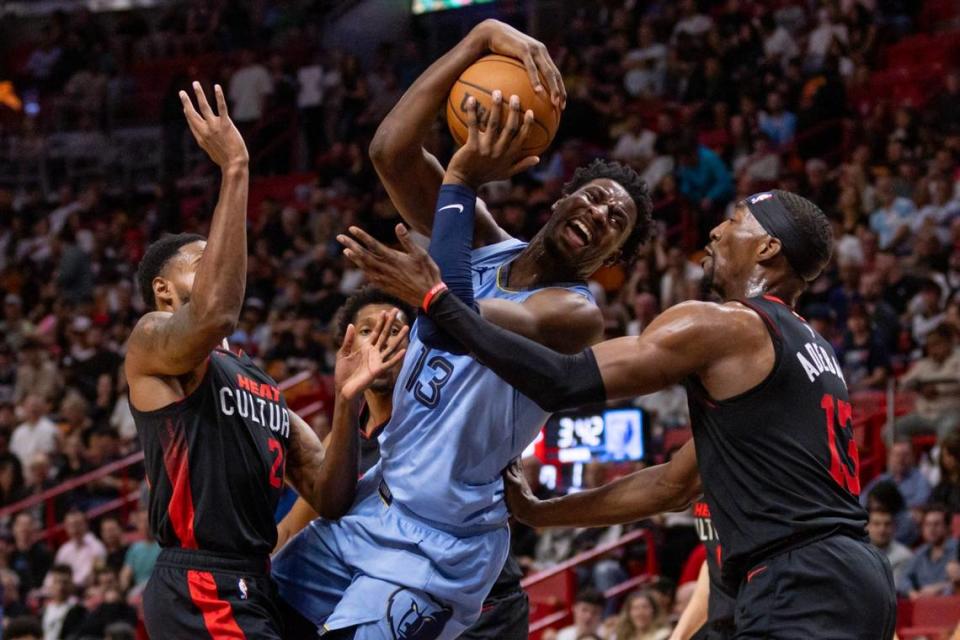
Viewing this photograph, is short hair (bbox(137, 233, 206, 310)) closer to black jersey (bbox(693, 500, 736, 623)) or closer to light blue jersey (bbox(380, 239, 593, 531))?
light blue jersey (bbox(380, 239, 593, 531))

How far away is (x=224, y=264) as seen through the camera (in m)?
4.54

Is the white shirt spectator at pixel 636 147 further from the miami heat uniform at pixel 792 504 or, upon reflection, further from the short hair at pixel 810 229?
the miami heat uniform at pixel 792 504

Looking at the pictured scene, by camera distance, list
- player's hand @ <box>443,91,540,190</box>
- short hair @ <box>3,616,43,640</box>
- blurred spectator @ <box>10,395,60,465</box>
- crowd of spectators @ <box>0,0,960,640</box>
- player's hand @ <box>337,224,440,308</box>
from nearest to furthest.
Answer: player's hand @ <box>337,224,440,308</box> < player's hand @ <box>443,91,540,190</box> < short hair @ <box>3,616,43,640</box> < crowd of spectators @ <box>0,0,960,640</box> < blurred spectator @ <box>10,395,60,465</box>

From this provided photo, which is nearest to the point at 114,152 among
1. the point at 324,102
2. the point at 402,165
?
the point at 324,102

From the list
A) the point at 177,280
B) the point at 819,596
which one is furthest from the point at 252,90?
the point at 819,596

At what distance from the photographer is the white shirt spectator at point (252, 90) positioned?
20031 millimetres

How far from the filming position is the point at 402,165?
5203 mm

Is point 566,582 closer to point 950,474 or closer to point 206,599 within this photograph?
point 950,474

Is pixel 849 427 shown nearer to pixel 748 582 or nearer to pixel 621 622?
pixel 748 582

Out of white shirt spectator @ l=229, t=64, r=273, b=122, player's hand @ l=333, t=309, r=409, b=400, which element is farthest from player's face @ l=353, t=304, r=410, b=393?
white shirt spectator @ l=229, t=64, r=273, b=122

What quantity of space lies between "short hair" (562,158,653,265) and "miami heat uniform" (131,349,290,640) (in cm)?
144

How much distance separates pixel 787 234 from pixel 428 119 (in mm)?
1291

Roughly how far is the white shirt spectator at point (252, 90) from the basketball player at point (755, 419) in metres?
16.1

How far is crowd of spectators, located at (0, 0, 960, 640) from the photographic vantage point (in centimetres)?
1066
